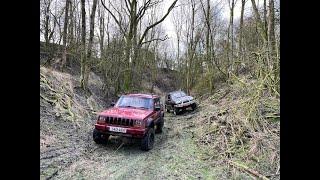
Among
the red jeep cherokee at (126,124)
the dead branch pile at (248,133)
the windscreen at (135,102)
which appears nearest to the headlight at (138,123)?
the red jeep cherokee at (126,124)

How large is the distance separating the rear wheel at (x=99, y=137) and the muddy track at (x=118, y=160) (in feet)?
0.51

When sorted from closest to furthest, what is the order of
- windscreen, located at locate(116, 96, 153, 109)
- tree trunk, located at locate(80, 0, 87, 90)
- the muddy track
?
the muddy track
windscreen, located at locate(116, 96, 153, 109)
tree trunk, located at locate(80, 0, 87, 90)

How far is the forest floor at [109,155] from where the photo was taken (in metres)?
7.23

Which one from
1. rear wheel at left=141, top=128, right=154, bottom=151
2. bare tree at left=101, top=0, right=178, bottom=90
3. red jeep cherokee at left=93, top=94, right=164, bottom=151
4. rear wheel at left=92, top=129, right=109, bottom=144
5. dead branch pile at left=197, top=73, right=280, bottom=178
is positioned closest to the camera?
dead branch pile at left=197, top=73, right=280, bottom=178

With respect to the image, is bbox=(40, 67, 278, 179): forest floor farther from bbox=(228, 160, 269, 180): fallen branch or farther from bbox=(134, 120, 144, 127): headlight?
bbox=(134, 120, 144, 127): headlight

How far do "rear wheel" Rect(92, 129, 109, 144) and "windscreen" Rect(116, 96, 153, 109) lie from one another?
4.12ft

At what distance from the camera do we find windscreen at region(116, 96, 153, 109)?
10336 mm

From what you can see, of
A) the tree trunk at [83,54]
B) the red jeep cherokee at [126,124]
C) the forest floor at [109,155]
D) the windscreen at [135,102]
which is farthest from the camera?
the tree trunk at [83,54]

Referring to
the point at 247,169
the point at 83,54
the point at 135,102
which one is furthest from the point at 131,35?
the point at 247,169

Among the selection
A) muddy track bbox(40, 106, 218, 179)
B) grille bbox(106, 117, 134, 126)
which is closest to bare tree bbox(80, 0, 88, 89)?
muddy track bbox(40, 106, 218, 179)

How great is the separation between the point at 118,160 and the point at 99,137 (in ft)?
4.38

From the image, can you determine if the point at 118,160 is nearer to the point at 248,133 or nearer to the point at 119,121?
the point at 119,121

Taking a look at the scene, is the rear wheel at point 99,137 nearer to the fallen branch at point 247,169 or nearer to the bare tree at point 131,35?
the fallen branch at point 247,169
